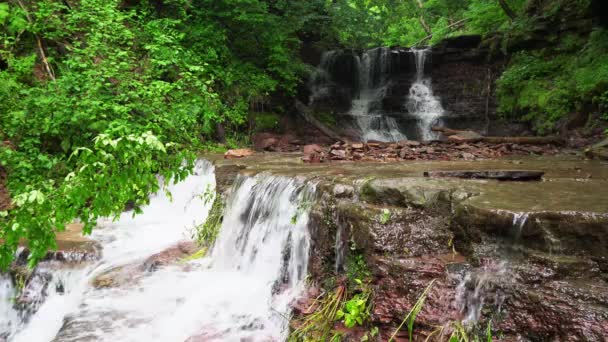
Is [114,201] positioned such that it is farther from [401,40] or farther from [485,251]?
[401,40]

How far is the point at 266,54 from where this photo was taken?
14.1m

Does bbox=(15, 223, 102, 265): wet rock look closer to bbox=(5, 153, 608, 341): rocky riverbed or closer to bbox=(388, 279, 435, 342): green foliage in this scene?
bbox=(5, 153, 608, 341): rocky riverbed

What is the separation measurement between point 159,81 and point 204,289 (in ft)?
14.1

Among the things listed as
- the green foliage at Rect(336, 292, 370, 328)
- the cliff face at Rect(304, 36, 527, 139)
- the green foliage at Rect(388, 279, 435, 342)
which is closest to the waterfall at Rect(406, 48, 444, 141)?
the cliff face at Rect(304, 36, 527, 139)

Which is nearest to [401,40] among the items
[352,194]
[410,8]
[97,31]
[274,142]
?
[410,8]

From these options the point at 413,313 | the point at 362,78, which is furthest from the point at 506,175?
the point at 362,78

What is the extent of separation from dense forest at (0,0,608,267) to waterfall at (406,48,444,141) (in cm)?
236

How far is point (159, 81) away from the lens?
25.0 ft

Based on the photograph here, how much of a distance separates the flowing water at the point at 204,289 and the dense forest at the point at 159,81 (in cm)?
110

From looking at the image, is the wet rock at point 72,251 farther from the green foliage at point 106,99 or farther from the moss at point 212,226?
the moss at point 212,226

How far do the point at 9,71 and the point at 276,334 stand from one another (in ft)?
27.0

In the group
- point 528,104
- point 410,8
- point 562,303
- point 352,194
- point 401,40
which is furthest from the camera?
point 401,40

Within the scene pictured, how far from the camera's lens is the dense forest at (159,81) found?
3.22 metres

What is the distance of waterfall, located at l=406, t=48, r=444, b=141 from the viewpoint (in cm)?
1506
